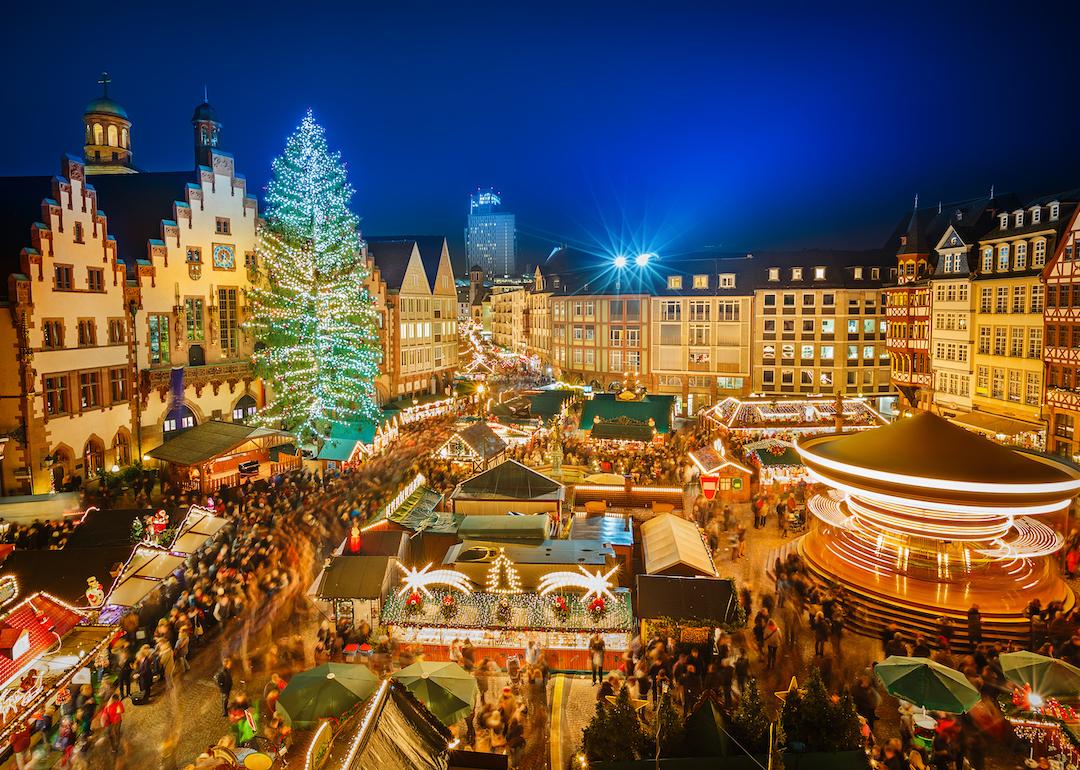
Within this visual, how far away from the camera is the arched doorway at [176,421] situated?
31141 mm

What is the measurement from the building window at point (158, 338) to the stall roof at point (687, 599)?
82.6 feet

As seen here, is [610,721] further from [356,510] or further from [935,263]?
[935,263]

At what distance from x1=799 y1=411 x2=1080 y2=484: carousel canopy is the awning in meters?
14.0

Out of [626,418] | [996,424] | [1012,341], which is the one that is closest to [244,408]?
[626,418]

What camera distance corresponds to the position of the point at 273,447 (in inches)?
1109

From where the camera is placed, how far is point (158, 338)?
3114cm

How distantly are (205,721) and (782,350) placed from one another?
44.8 m

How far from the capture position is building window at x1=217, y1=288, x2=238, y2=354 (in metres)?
34.3

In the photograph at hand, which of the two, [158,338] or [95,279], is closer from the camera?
[95,279]

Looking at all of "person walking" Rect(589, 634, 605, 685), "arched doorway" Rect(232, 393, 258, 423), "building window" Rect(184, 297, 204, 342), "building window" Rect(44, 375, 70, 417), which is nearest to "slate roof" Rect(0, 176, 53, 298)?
"building window" Rect(44, 375, 70, 417)

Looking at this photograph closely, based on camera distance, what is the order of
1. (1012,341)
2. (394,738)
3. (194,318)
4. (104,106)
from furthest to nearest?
(104,106) < (1012,341) < (194,318) < (394,738)

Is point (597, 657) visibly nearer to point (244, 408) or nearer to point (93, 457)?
point (93, 457)

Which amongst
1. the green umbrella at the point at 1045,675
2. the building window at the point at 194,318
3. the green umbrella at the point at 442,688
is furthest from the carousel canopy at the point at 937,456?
the building window at the point at 194,318

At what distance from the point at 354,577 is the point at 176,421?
20.8 m
